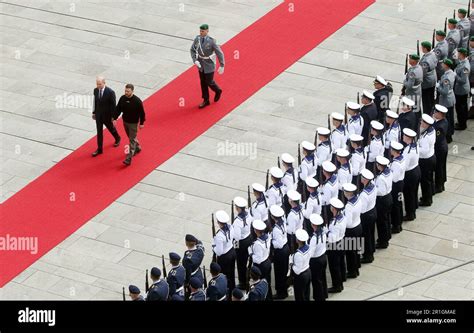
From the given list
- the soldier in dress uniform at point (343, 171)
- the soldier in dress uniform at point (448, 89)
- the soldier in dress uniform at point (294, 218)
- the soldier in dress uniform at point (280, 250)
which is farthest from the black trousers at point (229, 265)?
the soldier in dress uniform at point (448, 89)

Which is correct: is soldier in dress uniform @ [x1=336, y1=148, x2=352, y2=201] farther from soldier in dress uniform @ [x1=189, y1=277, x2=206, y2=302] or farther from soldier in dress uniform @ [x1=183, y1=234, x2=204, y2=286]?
soldier in dress uniform @ [x1=189, y1=277, x2=206, y2=302]

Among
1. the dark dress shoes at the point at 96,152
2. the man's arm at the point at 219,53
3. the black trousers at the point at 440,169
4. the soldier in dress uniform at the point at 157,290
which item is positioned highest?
the man's arm at the point at 219,53

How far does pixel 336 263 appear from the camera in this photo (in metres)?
23.4

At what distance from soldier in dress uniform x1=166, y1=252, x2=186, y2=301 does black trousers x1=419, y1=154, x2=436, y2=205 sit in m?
5.65

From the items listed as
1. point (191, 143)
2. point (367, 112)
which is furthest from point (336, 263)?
point (191, 143)

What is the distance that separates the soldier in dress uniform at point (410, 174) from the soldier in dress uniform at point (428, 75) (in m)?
3.28

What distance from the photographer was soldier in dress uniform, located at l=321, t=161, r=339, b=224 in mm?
24047

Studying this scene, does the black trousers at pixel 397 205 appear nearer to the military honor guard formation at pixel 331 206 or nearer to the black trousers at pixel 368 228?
the military honor guard formation at pixel 331 206

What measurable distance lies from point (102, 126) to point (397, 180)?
19.5 feet

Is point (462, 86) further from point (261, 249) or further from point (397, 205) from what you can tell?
point (261, 249)

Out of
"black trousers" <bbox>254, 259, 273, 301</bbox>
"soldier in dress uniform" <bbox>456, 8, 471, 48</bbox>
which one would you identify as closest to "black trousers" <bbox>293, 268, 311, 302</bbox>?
"black trousers" <bbox>254, 259, 273, 301</bbox>

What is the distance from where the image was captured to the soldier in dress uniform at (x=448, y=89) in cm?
2728

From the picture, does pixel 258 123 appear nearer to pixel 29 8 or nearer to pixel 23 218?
pixel 23 218

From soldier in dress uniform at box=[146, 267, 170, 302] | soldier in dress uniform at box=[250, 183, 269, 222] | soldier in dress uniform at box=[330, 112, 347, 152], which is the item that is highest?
soldier in dress uniform at box=[330, 112, 347, 152]
